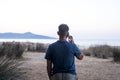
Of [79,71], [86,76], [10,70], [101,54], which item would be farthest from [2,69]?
[101,54]

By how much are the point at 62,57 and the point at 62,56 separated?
0.02 metres

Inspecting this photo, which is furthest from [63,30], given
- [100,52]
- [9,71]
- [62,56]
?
[100,52]

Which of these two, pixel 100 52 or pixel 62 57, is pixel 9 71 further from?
pixel 100 52

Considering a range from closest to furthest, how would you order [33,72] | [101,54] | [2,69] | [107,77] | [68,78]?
[68,78] → [2,69] → [107,77] → [33,72] → [101,54]

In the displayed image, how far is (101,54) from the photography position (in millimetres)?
31391

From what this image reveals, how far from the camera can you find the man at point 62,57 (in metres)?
7.76

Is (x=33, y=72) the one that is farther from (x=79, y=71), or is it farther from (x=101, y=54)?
(x=101, y=54)

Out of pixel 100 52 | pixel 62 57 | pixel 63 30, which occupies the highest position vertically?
pixel 63 30

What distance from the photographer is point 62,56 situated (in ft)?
25.7

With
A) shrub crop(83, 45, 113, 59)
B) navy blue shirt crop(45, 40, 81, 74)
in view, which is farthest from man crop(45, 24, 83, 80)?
shrub crop(83, 45, 113, 59)

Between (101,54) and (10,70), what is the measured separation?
66.9 feet

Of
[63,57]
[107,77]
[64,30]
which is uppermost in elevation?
[64,30]

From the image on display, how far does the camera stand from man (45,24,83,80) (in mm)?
7762

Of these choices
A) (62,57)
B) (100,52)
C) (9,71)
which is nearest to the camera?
(62,57)
